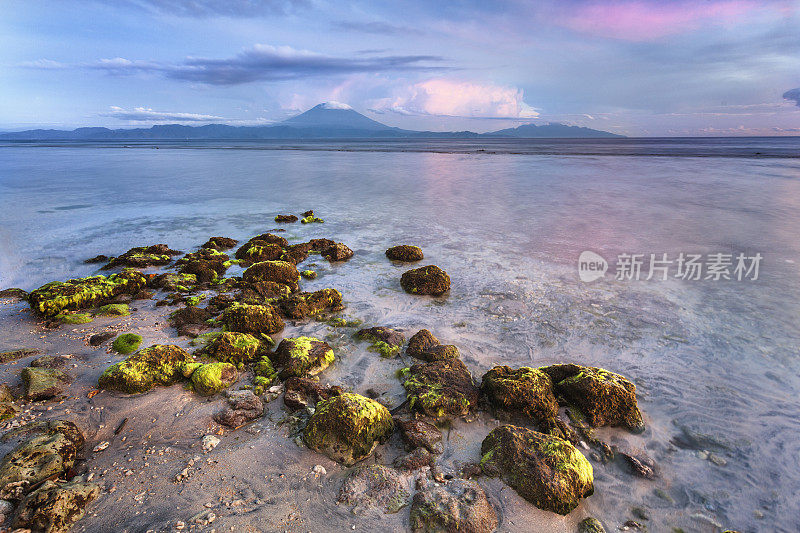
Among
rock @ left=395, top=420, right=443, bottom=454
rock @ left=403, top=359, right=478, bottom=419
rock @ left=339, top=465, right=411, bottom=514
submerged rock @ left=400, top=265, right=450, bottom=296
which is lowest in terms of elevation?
rock @ left=339, top=465, right=411, bottom=514

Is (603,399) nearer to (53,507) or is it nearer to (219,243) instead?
(53,507)

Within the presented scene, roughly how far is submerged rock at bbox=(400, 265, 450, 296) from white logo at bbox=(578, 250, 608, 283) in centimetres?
337

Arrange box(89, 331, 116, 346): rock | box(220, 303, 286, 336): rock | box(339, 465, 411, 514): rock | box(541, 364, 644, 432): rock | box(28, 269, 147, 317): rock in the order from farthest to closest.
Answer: box(28, 269, 147, 317): rock → box(220, 303, 286, 336): rock → box(89, 331, 116, 346): rock → box(541, 364, 644, 432): rock → box(339, 465, 411, 514): rock

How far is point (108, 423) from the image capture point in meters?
4.09

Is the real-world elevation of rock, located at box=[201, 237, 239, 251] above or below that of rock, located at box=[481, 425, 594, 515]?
above

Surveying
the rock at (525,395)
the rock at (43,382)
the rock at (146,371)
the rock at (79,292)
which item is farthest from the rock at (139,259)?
the rock at (525,395)

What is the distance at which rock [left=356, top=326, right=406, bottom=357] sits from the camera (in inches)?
226

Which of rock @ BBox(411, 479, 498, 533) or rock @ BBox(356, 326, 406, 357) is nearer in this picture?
rock @ BBox(411, 479, 498, 533)

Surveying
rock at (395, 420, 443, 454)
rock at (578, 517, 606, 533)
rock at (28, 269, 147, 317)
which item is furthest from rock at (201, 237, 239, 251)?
rock at (578, 517, 606, 533)

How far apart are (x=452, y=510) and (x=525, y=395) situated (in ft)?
5.50

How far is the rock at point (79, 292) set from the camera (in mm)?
6363

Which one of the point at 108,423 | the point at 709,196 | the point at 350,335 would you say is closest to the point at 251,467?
the point at 108,423

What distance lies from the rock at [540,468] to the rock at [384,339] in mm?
2221

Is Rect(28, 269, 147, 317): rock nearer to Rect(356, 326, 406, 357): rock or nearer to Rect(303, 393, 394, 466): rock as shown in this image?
Rect(356, 326, 406, 357): rock
